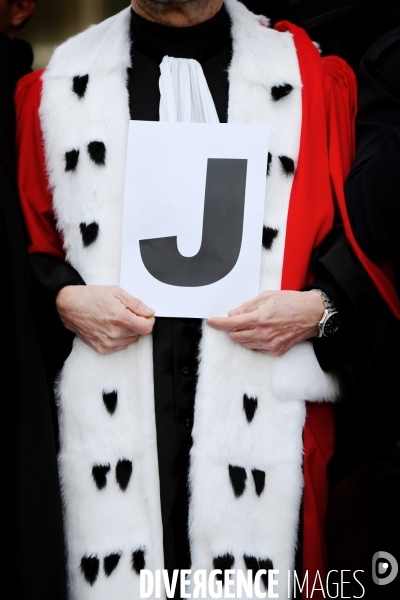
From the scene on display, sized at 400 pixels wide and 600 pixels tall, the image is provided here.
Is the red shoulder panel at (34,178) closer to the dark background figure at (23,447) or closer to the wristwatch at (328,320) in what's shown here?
the dark background figure at (23,447)

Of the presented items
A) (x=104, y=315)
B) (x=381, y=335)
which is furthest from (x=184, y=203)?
(x=381, y=335)

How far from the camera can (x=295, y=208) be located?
166 cm

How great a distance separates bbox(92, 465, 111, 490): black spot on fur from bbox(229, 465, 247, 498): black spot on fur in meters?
0.28

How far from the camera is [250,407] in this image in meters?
1.64

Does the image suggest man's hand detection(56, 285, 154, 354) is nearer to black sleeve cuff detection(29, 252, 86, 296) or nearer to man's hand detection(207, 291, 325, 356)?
black sleeve cuff detection(29, 252, 86, 296)

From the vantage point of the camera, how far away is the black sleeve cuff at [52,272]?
66.3 inches

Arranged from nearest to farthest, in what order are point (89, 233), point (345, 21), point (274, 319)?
point (274, 319), point (89, 233), point (345, 21)

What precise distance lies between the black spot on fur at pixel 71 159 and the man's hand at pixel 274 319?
50 centimetres

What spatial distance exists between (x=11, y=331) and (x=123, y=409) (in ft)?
→ 1.03

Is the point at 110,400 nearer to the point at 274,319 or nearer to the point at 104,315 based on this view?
the point at 104,315

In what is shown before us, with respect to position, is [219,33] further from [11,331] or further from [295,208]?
[11,331]

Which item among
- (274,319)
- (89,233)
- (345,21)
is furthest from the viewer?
(345,21)

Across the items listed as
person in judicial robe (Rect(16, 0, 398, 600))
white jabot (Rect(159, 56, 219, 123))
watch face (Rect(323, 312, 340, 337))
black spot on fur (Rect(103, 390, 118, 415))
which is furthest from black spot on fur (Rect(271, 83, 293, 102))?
black spot on fur (Rect(103, 390, 118, 415))

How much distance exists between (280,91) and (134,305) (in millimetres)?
619
